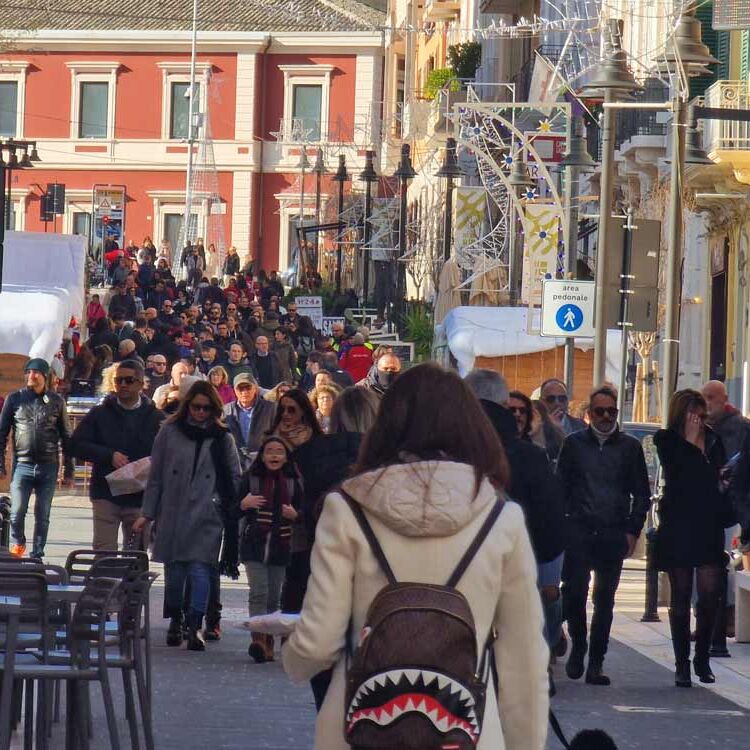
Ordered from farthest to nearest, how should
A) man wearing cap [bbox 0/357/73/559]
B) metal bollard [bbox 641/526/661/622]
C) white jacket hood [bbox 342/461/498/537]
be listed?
man wearing cap [bbox 0/357/73/559]
metal bollard [bbox 641/526/661/622]
white jacket hood [bbox 342/461/498/537]

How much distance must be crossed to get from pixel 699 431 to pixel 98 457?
427 centimetres

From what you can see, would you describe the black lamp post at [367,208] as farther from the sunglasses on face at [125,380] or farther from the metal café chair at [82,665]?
the metal café chair at [82,665]

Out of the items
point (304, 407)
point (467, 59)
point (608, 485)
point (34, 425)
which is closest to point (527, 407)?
point (608, 485)

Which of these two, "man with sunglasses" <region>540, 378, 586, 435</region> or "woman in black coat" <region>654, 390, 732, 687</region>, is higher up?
"man with sunglasses" <region>540, 378, 586, 435</region>

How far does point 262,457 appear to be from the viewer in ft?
→ 43.2

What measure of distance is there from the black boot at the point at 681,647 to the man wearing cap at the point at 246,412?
4585 mm

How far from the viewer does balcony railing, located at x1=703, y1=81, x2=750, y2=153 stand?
2770 centimetres

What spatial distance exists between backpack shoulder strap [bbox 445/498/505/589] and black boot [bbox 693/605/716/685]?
8.11 meters

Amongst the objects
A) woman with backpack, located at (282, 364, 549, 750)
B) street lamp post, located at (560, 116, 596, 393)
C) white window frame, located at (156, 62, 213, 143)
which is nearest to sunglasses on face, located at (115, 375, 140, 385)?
street lamp post, located at (560, 116, 596, 393)

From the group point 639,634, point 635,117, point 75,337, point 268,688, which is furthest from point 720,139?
point 268,688

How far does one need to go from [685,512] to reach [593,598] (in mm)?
746

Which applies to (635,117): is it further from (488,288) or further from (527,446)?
(527,446)

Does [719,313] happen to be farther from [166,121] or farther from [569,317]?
[166,121]

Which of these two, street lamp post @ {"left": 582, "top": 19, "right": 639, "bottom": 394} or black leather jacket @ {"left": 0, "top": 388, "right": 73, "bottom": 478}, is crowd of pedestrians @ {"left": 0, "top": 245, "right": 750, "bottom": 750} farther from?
street lamp post @ {"left": 582, "top": 19, "right": 639, "bottom": 394}
